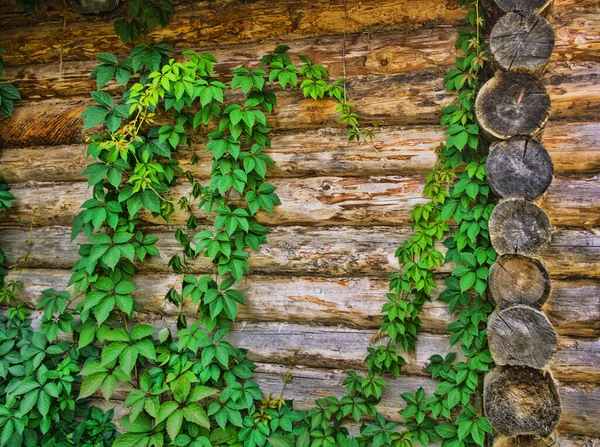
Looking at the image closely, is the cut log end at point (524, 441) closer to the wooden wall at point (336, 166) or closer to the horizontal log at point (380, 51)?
the wooden wall at point (336, 166)

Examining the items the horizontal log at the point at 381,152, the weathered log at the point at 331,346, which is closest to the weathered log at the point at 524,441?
the weathered log at the point at 331,346

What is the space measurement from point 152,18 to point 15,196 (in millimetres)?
1379

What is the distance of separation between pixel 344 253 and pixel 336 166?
1.50 feet

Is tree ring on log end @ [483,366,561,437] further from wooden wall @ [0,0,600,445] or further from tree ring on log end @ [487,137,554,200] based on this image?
tree ring on log end @ [487,137,554,200]

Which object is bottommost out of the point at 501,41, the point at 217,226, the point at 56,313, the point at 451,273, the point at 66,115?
the point at 56,313

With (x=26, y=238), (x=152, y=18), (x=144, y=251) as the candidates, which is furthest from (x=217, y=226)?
(x=26, y=238)

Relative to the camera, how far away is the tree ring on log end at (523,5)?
6.84 feet

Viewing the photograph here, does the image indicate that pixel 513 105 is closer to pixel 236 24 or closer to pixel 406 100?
pixel 406 100

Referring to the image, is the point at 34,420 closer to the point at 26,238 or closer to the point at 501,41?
the point at 26,238

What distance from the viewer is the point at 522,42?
2.08m

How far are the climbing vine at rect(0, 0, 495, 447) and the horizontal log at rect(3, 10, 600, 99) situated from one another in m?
0.10

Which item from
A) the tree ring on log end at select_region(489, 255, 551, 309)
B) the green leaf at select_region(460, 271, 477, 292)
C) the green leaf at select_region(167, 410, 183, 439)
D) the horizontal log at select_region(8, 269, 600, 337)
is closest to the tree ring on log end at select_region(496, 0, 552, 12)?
the tree ring on log end at select_region(489, 255, 551, 309)

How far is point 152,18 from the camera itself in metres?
2.68

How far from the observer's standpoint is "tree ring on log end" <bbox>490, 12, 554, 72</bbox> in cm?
206
